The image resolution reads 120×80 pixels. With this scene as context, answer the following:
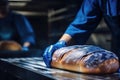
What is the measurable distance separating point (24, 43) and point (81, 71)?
3.11 metres

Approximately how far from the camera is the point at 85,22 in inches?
120

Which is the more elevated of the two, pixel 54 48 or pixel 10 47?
pixel 54 48

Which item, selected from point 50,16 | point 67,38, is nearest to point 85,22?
point 67,38

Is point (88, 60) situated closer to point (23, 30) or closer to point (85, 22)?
A: point (85, 22)

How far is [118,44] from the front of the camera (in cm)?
312

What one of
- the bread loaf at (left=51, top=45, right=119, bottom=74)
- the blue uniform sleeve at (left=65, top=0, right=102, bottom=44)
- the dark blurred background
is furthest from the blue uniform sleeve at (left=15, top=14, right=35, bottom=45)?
the bread loaf at (left=51, top=45, right=119, bottom=74)

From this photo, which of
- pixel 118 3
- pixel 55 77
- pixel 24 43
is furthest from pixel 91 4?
pixel 24 43

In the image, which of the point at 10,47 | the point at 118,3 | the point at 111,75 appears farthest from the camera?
the point at 10,47

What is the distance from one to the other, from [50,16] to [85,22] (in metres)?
4.09

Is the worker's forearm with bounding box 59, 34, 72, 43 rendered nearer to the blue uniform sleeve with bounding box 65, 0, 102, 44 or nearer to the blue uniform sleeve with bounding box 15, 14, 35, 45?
the blue uniform sleeve with bounding box 65, 0, 102, 44

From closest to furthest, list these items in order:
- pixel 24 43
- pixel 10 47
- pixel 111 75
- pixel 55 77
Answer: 1. pixel 55 77
2. pixel 111 75
3. pixel 10 47
4. pixel 24 43

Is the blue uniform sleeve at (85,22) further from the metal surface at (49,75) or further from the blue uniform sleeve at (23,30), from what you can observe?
the blue uniform sleeve at (23,30)

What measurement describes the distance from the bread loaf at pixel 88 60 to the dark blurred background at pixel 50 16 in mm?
3499

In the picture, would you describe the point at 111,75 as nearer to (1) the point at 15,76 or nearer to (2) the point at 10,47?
(1) the point at 15,76
